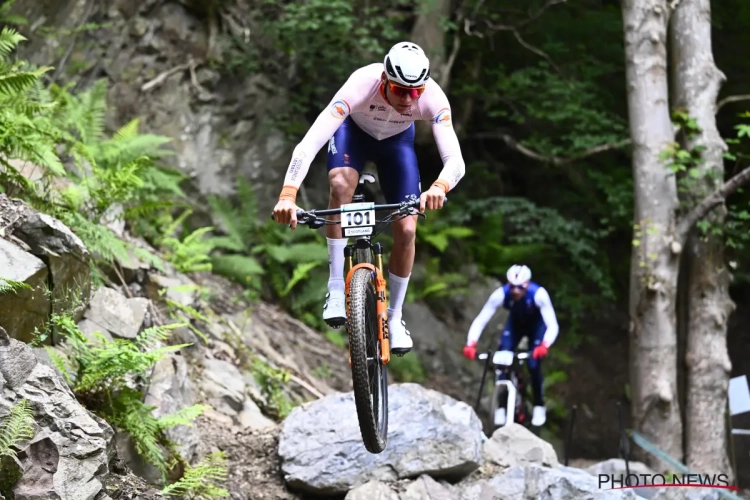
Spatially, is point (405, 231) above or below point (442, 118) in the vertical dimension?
below

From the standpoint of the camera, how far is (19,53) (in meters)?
10.7

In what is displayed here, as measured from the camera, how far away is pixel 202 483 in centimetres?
548

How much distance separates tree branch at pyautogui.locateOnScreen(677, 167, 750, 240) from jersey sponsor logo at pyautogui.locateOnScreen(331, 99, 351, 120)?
19.2ft

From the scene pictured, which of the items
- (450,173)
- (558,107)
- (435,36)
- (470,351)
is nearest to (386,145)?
(450,173)

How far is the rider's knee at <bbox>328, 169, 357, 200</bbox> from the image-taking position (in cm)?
491

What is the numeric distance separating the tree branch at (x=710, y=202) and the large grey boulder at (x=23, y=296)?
24.2 ft

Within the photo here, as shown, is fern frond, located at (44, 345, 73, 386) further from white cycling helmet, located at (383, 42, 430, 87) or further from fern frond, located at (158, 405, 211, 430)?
white cycling helmet, located at (383, 42, 430, 87)

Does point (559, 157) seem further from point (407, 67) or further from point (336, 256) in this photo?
point (407, 67)

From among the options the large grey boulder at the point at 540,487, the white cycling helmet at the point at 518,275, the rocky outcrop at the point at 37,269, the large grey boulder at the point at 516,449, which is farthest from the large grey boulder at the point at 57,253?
the white cycling helmet at the point at 518,275

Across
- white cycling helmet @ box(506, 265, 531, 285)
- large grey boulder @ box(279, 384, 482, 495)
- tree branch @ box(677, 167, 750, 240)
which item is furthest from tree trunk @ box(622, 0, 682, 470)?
large grey boulder @ box(279, 384, 482, 495)

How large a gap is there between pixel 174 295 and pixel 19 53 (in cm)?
501

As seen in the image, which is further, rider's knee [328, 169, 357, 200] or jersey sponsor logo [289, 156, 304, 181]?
rider's knee [328, 169, 357, 200]

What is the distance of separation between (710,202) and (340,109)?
6119 mm

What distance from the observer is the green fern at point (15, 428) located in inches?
156
